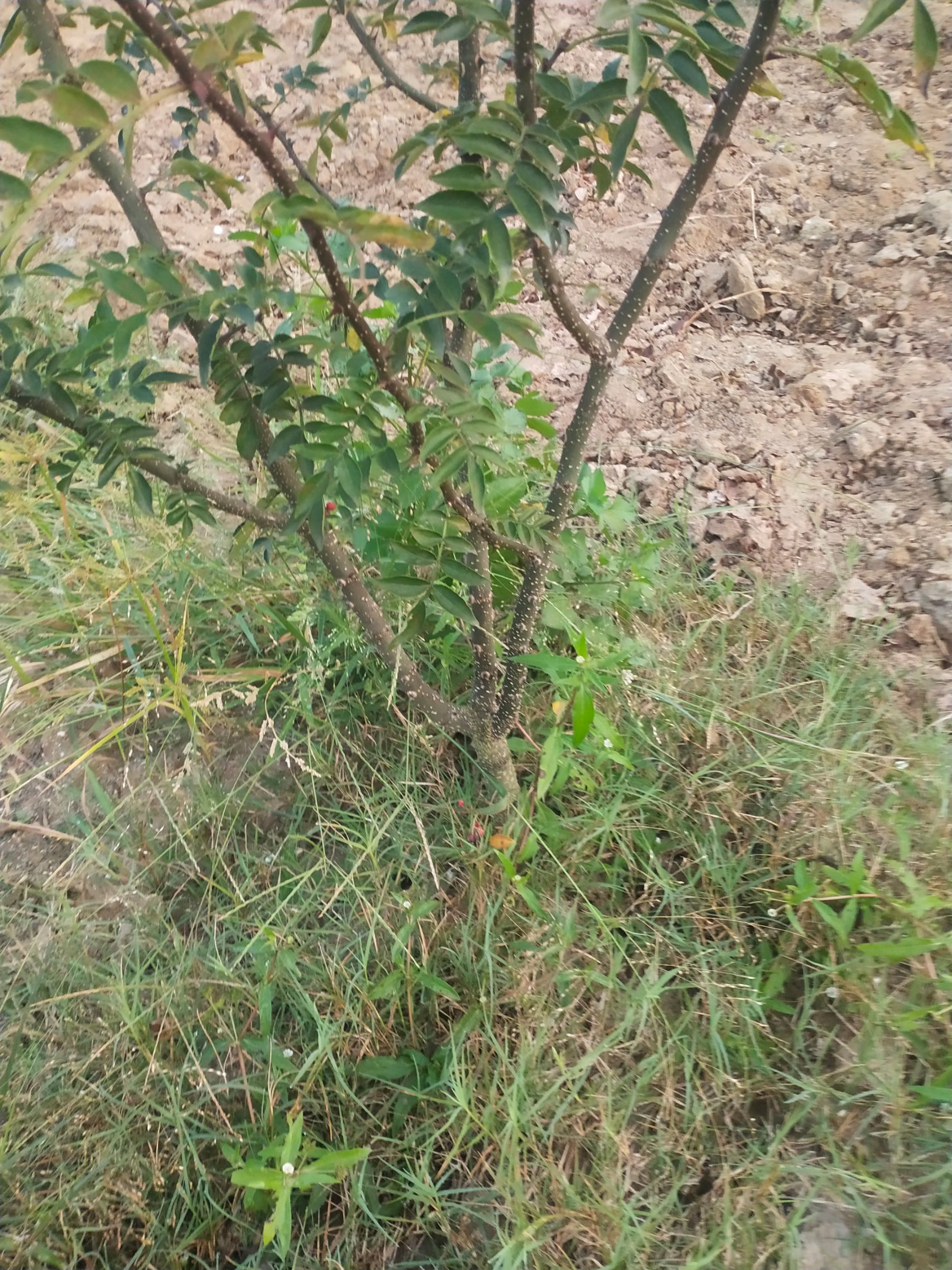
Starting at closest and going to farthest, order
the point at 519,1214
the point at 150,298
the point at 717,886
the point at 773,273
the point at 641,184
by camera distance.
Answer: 1. the point at 150,298
2. the point at 519,1214
3. the point at 717,886
4. the point at 773,273
5. the point at 641,184

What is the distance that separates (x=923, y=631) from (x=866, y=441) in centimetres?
52

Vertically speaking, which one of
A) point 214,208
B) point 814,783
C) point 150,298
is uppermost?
point 150,298

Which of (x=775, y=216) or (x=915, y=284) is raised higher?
(x=775, y=216)

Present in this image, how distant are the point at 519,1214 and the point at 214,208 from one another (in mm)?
2923

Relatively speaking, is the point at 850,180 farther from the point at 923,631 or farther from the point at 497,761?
the point at 497,761

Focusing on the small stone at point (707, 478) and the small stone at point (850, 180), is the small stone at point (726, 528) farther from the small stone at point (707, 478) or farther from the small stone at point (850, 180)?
the small stone at point (850, 180)

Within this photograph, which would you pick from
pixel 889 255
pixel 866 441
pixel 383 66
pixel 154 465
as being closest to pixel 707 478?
pixel 866 441

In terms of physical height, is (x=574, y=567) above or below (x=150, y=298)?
below

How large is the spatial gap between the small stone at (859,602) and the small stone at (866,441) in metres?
0.35

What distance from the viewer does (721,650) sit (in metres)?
1.71

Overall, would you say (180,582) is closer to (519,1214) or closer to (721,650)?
(721,650)

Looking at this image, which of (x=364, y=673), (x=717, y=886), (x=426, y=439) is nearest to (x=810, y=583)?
(x=717, y=886)

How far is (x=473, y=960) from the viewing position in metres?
1.42

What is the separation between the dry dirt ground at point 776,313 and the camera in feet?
6.45
